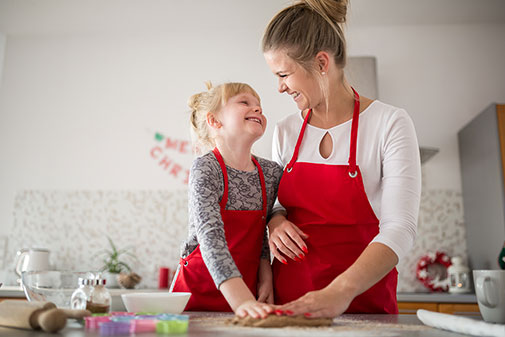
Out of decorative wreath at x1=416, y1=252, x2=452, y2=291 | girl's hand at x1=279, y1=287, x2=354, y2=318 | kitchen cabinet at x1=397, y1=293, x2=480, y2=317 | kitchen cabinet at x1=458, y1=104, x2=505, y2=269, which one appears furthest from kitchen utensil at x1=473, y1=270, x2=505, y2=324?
A: decorative wreath at x1=416, y1=252, x2=452, y2=291

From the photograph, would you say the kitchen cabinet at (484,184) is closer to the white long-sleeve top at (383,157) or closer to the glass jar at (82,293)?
the white long-sleeve top at (383,157)

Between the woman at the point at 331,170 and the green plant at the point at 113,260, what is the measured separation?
232 centimetres

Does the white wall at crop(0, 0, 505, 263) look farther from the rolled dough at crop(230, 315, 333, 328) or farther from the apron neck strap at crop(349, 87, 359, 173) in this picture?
the rolled dough at crop(230, 315, 333, 328)

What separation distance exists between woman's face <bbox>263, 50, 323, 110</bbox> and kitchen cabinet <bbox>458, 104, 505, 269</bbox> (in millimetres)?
1950

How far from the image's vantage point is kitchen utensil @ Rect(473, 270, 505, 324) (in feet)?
2.56

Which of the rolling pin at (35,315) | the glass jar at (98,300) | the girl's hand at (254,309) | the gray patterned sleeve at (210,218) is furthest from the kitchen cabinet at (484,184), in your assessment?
the rolling pin at (35,315)

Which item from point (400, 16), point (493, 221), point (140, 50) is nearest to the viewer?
point (493, 221)

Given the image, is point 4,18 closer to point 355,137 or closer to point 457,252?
point 355,137

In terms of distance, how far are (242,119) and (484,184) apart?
2189 millimetres

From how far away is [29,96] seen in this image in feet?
12.5

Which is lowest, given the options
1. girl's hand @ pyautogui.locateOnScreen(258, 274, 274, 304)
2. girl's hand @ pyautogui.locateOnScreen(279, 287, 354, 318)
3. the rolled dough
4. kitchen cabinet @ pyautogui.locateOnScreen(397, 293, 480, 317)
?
kitchen cabinet @ pyautogui.locateOnScreen(397, 293, 480, 317)

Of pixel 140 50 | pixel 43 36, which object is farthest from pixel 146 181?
pixel 43 36

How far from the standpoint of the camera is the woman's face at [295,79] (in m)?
1.25

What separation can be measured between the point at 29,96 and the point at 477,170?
139 inches
